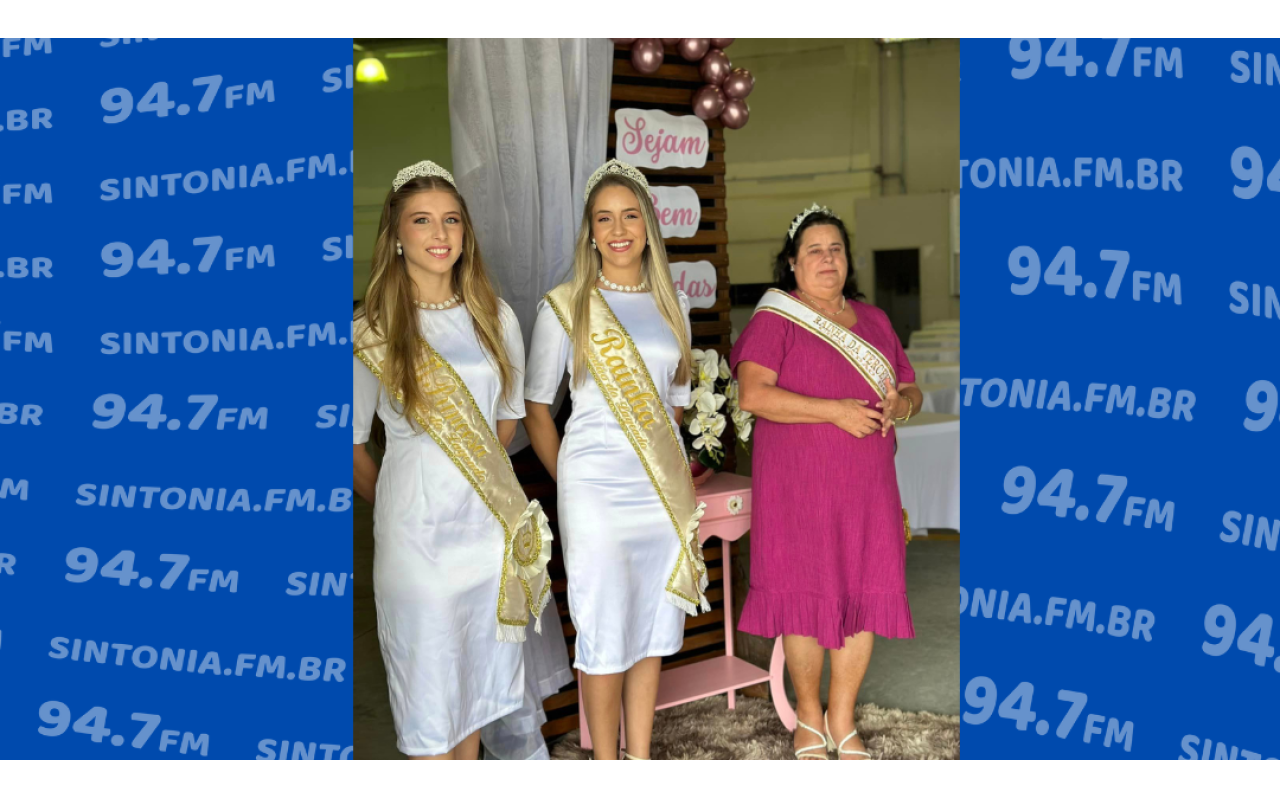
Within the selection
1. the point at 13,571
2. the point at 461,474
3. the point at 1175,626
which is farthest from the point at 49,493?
the point at 1175,626

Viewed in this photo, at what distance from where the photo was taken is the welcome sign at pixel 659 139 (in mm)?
2861

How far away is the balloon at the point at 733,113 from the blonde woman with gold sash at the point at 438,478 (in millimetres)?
1196

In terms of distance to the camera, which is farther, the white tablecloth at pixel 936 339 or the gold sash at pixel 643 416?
the white tablecloth at pixel 936 339

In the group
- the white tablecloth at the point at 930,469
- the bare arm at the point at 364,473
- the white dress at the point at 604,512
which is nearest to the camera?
the bare arm at the point at 364,473

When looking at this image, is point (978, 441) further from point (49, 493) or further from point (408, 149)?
point (408, 149)

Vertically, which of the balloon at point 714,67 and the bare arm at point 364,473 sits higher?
the balloon at point 714,67

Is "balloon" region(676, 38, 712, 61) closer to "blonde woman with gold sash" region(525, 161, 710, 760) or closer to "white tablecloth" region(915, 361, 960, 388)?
"blonde woman with gold sash" region(525, 161, 710, 760)

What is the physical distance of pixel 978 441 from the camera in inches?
60.8

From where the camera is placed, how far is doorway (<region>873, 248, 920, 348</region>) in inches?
424

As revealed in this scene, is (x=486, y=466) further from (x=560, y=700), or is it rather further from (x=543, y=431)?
(x=560, y=700)

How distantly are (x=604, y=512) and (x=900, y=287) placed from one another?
9295 millimetres

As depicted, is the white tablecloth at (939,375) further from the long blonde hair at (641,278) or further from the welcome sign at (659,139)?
the long blonde hair at (641,278)

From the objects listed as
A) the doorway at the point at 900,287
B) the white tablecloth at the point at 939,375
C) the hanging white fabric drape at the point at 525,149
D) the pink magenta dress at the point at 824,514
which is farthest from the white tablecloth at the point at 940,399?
the doorway at the point at 900,287

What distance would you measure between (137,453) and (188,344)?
0.57 ft
